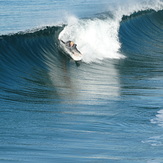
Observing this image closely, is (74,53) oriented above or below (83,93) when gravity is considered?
above

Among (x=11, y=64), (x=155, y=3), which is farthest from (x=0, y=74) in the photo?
(x=155, y=3)

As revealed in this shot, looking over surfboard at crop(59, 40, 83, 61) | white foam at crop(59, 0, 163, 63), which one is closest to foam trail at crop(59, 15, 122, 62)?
white foam at crop(59, 0, 163, 63)

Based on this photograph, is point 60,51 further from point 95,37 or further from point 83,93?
point 83,93

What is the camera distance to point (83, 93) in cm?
1769

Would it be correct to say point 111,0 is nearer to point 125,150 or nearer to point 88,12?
point 88,12

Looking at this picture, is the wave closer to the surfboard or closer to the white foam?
the white foam

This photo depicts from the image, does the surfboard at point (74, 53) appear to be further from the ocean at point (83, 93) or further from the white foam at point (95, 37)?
the white foam at point (95, 37)

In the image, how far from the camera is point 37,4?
159 ft

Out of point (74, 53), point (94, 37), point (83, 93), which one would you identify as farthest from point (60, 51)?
point (83, 93)

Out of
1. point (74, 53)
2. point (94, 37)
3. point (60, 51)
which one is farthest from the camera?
point (94, 37)

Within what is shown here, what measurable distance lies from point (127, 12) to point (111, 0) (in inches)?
582

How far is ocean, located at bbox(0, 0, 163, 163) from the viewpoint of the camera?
11.2 meters

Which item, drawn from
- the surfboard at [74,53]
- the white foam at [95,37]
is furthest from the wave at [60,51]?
the surfboard at [74,53]

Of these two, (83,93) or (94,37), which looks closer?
(83,93)
